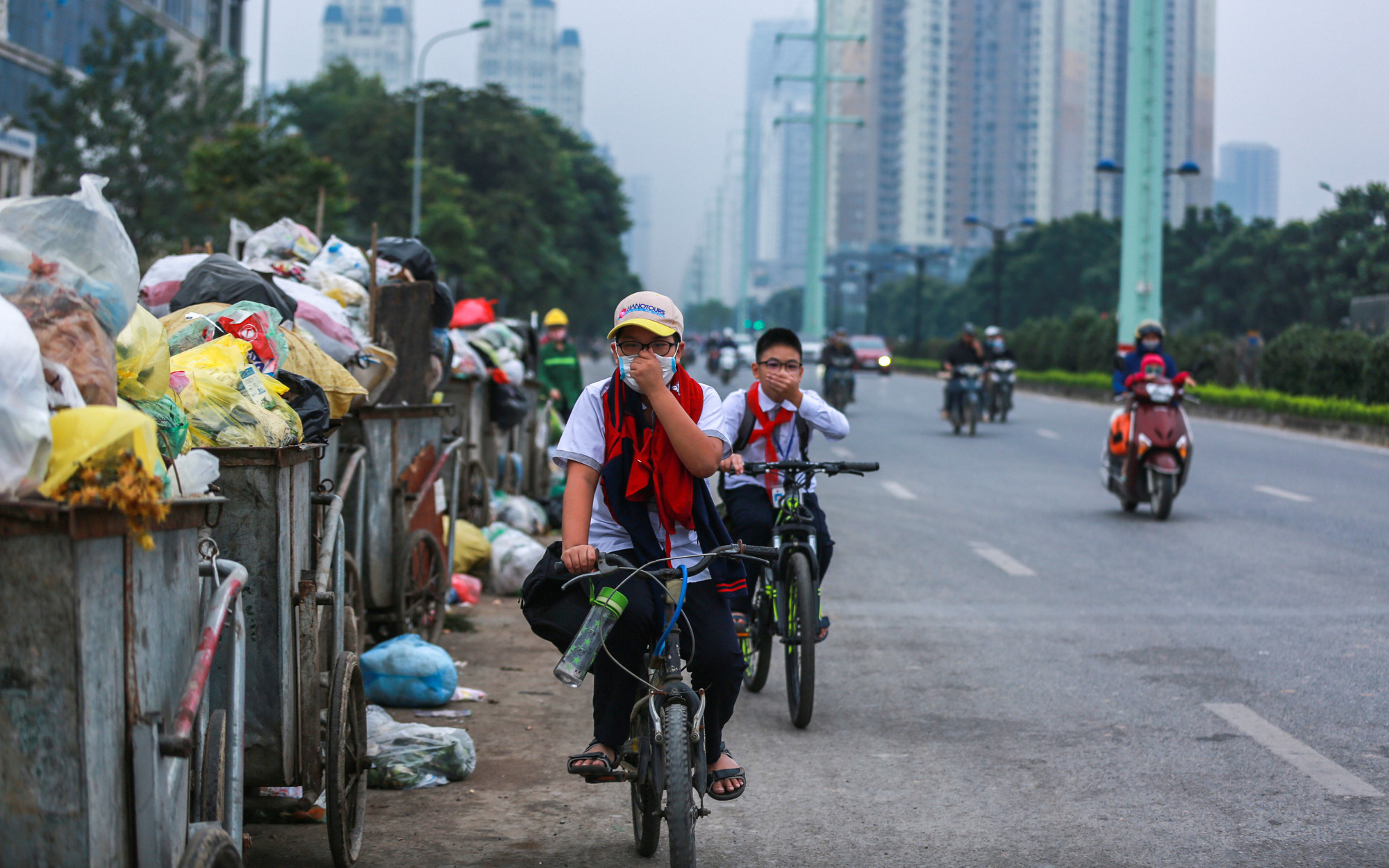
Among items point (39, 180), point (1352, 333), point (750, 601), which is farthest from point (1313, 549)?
point (39, 180)

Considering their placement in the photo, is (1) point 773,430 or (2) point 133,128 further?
(2) point 133,128

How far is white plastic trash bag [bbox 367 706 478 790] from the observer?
5.27m

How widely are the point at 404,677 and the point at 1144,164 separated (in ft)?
99.2

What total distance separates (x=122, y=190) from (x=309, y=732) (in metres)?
33.2

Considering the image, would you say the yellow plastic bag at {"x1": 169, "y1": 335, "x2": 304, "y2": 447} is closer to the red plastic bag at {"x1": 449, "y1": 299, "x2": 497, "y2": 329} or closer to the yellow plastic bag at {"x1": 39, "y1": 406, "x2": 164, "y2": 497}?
the yellow plastic bag at {"x1": 39, "y1": 406, "x2": 164, "y2": 497}

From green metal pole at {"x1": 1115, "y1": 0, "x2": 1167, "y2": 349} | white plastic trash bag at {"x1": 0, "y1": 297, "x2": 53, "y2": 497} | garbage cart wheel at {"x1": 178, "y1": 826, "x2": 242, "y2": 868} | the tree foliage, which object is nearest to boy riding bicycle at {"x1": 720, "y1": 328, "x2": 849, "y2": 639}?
garbage cart wheel at {"x1": 178, "y1": 826, "x2": 242, "y2": 868}

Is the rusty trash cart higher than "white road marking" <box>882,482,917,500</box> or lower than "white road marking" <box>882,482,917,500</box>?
higher

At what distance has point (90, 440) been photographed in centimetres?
284

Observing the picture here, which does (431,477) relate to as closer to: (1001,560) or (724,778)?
(724,778)

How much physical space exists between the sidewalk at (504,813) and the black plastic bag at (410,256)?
2.79m

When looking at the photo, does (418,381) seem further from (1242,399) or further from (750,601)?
(1242,399)

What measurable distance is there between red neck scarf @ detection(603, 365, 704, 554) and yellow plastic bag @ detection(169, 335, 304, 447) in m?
0.99

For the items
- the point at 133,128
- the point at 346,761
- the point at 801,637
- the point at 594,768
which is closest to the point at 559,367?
the point at 801,637

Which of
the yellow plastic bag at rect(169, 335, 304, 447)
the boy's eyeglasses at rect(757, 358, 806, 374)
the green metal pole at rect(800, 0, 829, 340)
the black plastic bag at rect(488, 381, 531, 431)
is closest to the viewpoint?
the yellow plastic bag at rect(169, 335, 304, 447)
